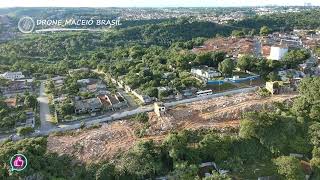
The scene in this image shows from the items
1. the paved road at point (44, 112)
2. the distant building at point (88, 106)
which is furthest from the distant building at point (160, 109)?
the paved road at point (44, 112)

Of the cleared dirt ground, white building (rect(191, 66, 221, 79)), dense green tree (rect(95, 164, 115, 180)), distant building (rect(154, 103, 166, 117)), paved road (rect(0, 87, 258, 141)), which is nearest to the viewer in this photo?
Result: dense green tree (rect(95, 164, 115, 180))

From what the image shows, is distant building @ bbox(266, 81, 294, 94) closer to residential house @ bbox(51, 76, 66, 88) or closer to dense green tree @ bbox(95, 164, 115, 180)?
dense green tree @ bbox(95, 164, 115, 180)

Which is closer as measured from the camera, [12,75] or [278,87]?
[278,87]

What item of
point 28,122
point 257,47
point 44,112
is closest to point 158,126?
point 28,122

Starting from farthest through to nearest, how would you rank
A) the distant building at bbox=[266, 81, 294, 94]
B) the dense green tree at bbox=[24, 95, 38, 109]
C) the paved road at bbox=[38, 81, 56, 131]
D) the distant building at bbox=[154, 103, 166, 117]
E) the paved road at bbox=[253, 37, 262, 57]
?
the paved road at bbox=[253, 37, 262, 57], the distant building at bbox=[266, 81, 294, 94], the dense green tree at bbox=[24, 95, 38, 109], the distant building at bbox=[154, 103, 166, 117], the paved road at bbox=[38, 81, 56, 131]

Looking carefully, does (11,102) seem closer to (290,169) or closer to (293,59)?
(290,169)

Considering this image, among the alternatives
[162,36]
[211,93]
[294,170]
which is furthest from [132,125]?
[162,36]

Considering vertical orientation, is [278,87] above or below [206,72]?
below

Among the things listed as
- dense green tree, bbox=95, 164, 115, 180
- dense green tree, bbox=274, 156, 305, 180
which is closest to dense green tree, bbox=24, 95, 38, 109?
dense green tree, bbox=95, 164, 115, 180
